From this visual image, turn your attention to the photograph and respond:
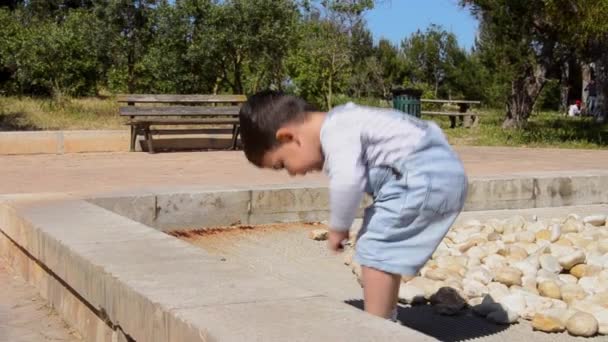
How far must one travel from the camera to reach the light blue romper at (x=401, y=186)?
332 cm

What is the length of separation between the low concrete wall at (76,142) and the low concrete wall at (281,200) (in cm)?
706

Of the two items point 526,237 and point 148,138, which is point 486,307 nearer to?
point 526,237

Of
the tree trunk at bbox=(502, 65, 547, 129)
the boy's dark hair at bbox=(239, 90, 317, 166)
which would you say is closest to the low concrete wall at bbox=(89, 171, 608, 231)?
the boy's dark hair at bbox=(239, 90, 317, 166)

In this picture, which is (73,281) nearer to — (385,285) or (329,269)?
(385,285)

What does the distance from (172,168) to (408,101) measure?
952 cm

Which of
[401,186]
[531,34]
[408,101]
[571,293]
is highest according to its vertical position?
[531,34]

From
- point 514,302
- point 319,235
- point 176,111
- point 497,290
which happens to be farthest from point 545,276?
point 176,111

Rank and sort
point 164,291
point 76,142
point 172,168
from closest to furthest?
point 164,291 → point 172,168 → point 76,142

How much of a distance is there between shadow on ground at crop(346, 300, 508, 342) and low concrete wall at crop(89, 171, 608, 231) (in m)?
2.06

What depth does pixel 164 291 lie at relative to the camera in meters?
3.12

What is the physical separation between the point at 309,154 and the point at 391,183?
0.32 metres

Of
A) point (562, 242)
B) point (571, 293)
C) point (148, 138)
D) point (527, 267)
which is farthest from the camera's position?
point (148, 138)

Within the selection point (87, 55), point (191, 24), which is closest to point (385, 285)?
point (191, 24)

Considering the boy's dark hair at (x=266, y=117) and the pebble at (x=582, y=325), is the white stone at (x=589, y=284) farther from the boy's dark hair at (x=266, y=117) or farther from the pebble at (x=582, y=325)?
the boy's dark hair at (x=266, y=117)
